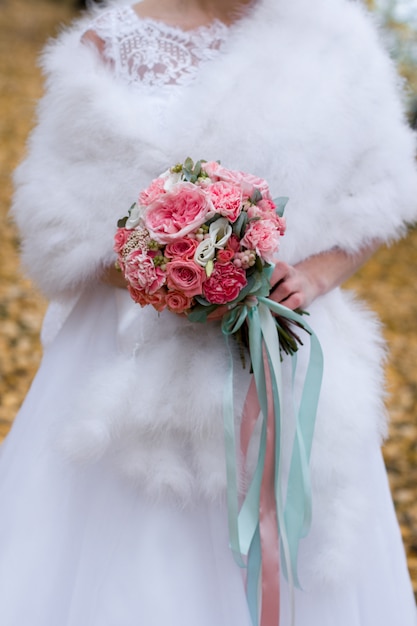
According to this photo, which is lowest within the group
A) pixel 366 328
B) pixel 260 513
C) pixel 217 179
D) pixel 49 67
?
pixel 260 513

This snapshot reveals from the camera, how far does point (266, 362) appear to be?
173 cm

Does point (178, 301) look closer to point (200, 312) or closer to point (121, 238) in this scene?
point (200, 312)

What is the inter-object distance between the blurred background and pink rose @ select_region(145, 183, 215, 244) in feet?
2.62

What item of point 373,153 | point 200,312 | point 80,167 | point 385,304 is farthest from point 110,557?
point 385,304

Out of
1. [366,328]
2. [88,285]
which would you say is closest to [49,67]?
[88,285]

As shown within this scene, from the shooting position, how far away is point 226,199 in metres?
1.59

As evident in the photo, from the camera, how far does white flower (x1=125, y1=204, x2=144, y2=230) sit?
1.68 meters

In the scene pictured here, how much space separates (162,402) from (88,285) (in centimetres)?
45

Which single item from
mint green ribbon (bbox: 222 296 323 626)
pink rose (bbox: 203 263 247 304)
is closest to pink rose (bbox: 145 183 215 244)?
pink rose (bbox: 203 263 247 304)

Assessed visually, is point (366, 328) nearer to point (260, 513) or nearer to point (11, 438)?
point (260, 513)

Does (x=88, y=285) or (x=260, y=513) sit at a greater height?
(x=88, y=285)

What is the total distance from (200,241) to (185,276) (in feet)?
0.26

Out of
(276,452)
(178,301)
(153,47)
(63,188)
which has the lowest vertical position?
(276,452)

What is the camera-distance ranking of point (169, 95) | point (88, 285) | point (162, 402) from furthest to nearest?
point (88, 285) < point (169, 95) < point (162, 402)
